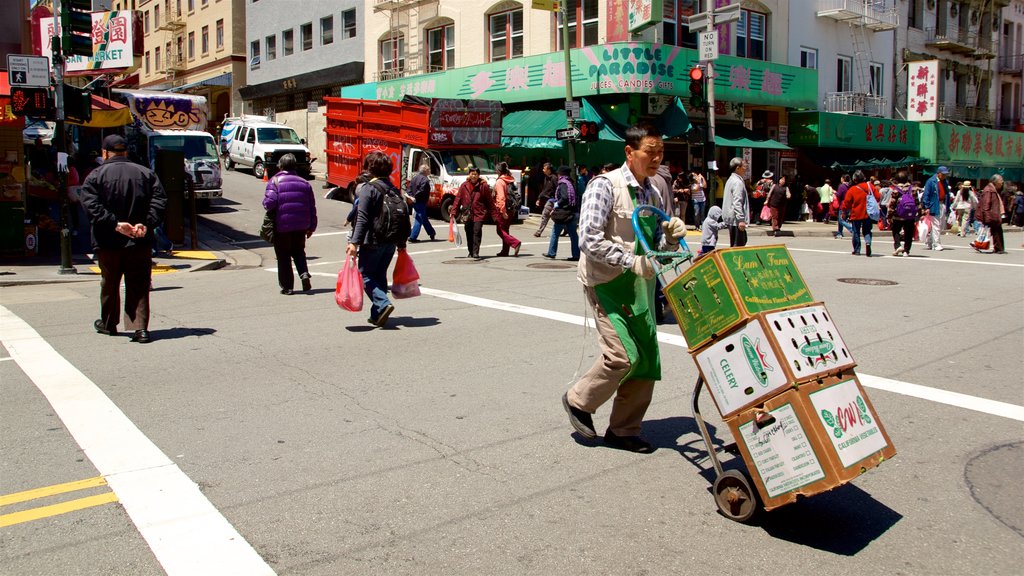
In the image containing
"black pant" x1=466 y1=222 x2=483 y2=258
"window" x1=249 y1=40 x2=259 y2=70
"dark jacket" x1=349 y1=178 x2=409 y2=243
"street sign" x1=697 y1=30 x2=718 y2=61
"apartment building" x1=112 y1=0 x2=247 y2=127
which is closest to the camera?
"dark jacket" x1=349 y1=178 x2=409 y2=243

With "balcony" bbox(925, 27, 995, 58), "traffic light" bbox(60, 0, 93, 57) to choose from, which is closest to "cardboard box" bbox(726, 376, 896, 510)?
"traffic light" bbox(60, 0, 93, 57)

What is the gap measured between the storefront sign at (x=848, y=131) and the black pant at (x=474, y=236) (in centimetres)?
2060

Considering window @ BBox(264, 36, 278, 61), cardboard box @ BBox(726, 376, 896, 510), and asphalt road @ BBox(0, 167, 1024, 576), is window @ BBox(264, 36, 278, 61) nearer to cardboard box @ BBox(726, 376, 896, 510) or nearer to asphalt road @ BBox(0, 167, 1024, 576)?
asphalt road @ BBox(0, 167, 1024, 576)

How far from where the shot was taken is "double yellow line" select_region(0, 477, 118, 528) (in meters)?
4.07

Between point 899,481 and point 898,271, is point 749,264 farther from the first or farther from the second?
point 898,271

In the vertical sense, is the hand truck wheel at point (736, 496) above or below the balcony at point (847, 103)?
below

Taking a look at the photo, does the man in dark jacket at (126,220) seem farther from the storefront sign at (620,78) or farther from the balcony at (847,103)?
the balcony at (847,103)

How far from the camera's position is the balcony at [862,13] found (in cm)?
3306

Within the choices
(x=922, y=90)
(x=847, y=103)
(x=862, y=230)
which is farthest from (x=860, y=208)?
(x=922, y=90)

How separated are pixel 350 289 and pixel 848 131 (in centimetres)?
2922

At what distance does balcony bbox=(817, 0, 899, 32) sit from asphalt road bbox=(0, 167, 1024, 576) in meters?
27.0

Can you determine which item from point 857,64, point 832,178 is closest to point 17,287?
point 832,178

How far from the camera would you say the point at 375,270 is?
889cm

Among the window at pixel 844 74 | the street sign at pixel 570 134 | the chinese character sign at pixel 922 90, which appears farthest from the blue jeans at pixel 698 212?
the chinese character sign at pixel 922 90
